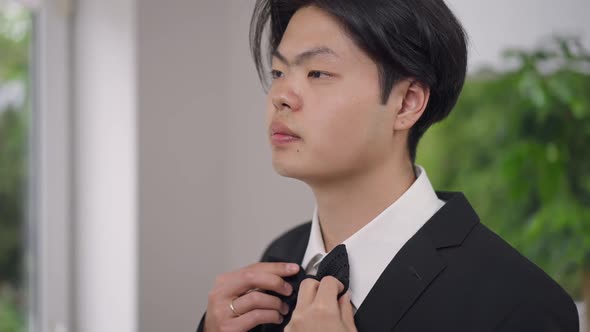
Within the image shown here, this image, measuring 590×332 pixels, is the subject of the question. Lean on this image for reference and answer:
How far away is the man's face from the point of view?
111 centimetres

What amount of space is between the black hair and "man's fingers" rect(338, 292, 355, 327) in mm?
360

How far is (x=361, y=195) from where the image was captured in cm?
118

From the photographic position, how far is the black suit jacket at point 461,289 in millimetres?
1015

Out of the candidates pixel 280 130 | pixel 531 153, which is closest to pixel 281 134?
pixel 280 130

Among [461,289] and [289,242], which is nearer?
[461,289]

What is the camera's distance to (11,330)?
1844 millimetres

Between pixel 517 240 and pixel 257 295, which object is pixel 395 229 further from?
pixel 517 240

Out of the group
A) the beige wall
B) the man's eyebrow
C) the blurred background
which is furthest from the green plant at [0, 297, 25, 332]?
the man's eyebrow

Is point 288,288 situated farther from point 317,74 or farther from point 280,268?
point 317,74

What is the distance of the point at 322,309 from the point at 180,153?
0.98m

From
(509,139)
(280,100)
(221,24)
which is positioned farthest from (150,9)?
(509,139)

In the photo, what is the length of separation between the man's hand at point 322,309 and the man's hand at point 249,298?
0.36 ft

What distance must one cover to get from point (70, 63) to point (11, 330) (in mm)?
808

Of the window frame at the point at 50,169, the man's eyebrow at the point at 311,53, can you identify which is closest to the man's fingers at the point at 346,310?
the man's eyebrow at the point at 311,53
